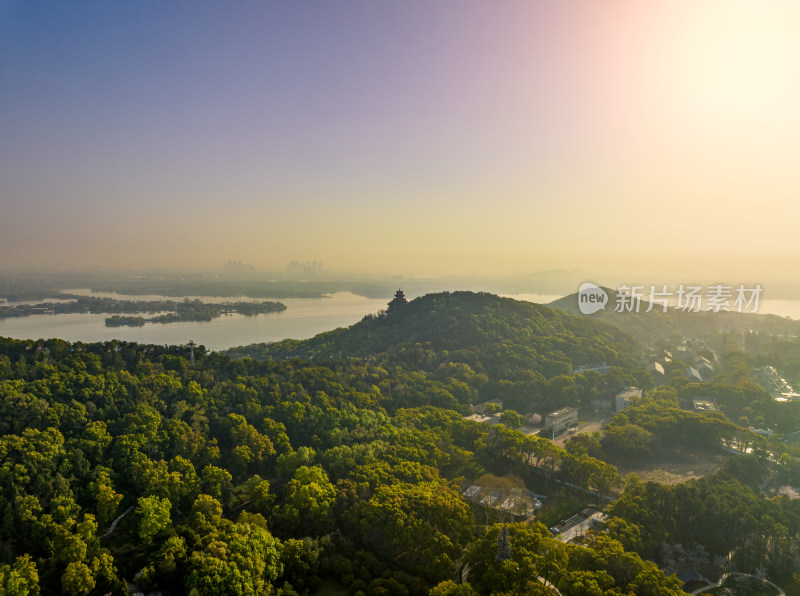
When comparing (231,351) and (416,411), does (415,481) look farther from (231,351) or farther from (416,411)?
(231,351)

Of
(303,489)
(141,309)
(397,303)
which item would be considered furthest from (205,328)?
(303,489)

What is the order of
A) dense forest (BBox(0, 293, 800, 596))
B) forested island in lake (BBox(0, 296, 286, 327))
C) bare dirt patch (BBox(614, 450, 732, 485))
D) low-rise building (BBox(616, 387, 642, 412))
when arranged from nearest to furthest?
1. dense forest (BBox(0, 293, 800, 596))
2. bare dirt patch (BBox(614, 450, 732, 485))
3. low-rise building (BBox(616, 387, 642, 412))
4. forested island in lake (BBox(0, 296, 286, 327))

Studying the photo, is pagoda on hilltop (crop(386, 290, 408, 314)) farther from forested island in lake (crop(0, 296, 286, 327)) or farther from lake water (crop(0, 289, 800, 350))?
forested island in lake (crop(0, 296, 286, 327))

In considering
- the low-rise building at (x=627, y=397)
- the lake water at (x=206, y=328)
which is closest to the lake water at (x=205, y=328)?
the lake water at (x=206, y=328)

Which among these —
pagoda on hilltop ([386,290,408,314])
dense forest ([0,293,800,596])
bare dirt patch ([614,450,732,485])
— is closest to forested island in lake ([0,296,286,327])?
pagoda on hilltop ([386,290,408,314])

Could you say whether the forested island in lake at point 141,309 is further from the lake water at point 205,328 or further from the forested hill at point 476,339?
the forested hill at point 476,339

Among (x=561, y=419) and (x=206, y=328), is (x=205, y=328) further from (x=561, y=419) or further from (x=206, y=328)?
(x=561, y=419)

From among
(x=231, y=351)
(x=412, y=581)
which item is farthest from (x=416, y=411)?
(x=231, y=351)
